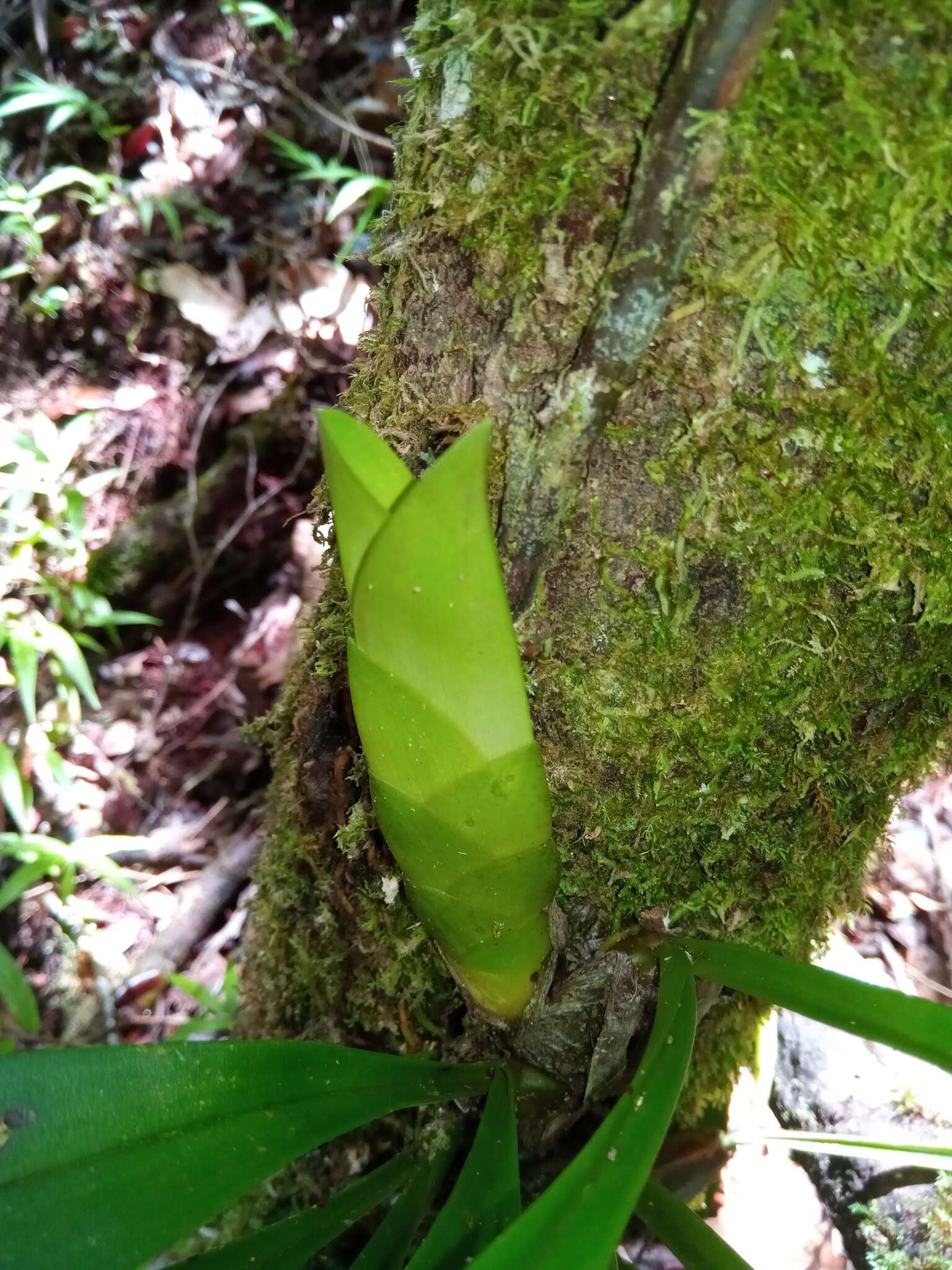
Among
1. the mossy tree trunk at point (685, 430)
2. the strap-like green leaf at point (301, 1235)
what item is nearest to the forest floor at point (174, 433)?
the strap-like green leaf at point (301, 1235)

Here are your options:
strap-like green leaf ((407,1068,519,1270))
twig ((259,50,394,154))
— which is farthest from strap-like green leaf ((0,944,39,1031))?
twig ((259,50,394,154))

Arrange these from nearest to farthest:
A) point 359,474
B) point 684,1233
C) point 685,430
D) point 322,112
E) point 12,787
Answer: point 359,474 < point 685,430 < point 684,1233 < point 12,787 < point 322,112

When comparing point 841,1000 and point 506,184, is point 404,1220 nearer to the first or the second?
point 841,1000

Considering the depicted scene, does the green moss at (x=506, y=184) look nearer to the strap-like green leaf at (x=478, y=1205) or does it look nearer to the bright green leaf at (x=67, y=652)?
the strap-like green leaf at (x=478, y=1205)

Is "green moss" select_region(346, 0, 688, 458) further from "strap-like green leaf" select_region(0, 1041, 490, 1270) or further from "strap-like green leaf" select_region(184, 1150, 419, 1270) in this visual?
"strap-like green leaf" select_region(184, 1150, 419, 1270)

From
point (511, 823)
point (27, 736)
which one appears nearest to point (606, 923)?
point (511, 823)

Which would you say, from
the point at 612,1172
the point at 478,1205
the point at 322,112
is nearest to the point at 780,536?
the point at 612,1172
